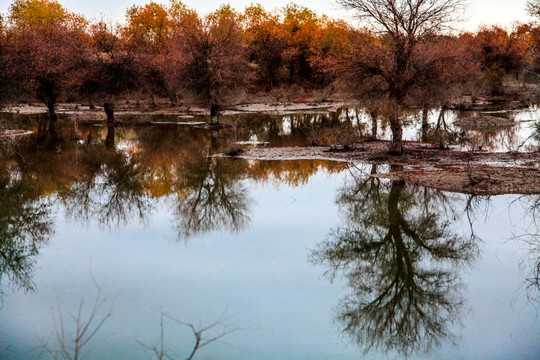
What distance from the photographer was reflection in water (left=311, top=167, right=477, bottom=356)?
26.0 feet

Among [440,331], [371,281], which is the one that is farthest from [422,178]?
[440,331]

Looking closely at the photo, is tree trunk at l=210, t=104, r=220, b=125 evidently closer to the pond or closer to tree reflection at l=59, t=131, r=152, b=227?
tree reflection at l=59, t=131, r=152, b=227

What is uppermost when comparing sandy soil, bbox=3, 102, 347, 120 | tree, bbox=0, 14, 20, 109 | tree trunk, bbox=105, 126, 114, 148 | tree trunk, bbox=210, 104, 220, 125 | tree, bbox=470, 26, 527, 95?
tree, bbox=470, 26, 527, 95

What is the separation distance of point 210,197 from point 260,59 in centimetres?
5643

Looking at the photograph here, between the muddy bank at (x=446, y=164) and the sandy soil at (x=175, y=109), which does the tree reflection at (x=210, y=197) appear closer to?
the muddy bank at (x=446, y=164)

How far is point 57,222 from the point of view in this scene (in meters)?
14.3

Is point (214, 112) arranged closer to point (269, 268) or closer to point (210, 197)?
point (210, 197)

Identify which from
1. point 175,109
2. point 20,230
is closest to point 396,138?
point 20,230

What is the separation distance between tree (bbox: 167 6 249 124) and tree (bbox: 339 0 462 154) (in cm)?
1537

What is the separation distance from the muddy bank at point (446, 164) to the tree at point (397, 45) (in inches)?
88.4

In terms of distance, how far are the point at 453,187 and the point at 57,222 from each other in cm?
1167

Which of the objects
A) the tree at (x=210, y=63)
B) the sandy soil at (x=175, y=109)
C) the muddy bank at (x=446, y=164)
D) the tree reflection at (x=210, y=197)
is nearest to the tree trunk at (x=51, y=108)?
the sandy soil at (x=175, y=109)

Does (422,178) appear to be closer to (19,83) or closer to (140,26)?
(19,83)

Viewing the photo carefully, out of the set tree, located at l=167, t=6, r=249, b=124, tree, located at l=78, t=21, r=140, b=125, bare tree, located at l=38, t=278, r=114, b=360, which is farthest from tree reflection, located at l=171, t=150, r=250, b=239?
tree, located at l=78, t=21, r=140, b=125
